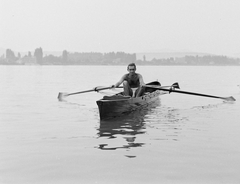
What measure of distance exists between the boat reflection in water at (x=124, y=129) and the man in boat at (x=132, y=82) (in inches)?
37.6

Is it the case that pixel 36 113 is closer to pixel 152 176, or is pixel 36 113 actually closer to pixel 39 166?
pixel 39 166

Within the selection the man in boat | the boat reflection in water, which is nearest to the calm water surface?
the boat reflection in water

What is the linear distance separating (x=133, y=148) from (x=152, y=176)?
2.52m

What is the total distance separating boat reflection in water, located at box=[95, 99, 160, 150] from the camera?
10016mm

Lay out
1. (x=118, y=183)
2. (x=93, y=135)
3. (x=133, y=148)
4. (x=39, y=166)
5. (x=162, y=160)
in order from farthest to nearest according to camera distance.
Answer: (x=93, y=135), (x=133, y=148), (x=162, y=160), (x=39, y=166), (x=118, y=183)

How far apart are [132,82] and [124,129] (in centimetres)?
472

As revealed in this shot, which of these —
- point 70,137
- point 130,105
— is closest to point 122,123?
point 130,105

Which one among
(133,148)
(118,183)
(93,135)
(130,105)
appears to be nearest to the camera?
(118,183)

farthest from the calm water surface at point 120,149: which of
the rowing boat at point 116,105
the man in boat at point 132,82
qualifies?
the man in boat at point 132,82

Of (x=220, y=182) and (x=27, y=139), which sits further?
(x=27, y=139)

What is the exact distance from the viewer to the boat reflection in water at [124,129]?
10016 mm

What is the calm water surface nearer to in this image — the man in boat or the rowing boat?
the rowing boat

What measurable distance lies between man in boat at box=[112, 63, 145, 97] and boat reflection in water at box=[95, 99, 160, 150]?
3.14ft

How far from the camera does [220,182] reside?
665 cm
